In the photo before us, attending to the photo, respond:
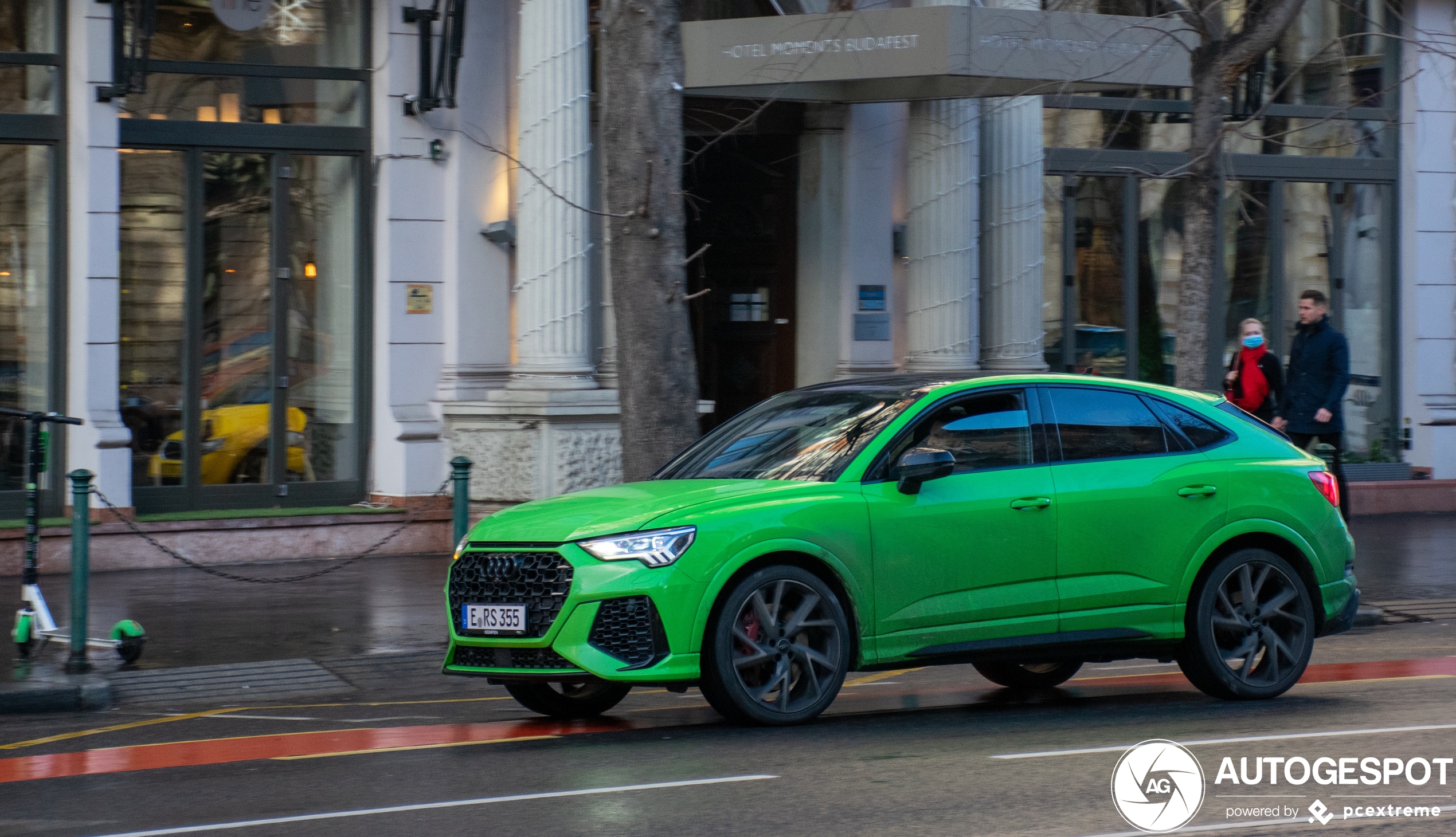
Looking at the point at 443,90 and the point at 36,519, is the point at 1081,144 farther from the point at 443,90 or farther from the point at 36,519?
the point at 36,519

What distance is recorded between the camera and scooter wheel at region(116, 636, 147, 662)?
9898 mm

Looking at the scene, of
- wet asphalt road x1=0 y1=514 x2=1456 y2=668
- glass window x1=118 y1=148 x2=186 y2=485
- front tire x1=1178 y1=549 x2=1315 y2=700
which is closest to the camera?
front tire x1=1178 y1=549 x2=1315 y2=700

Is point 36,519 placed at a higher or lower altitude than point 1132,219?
lower

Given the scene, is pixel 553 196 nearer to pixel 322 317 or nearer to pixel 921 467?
pixel 322 317

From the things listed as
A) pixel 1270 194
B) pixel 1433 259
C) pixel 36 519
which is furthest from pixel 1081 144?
pixel 36 519

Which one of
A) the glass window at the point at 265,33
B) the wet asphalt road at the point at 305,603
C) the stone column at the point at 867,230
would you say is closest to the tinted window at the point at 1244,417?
the wet asphalt road at the point at 305,603

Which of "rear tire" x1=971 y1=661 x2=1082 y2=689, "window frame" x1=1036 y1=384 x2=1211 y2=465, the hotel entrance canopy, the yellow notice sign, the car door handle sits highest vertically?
the hotel entrance canopy

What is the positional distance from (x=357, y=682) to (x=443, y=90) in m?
7.65

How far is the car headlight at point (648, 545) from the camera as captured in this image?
23.8 ft

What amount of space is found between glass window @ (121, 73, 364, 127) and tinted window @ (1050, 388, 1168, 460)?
386 inches

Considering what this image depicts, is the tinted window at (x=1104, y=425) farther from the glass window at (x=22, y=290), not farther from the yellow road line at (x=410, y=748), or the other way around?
the glass window at (x=22, y=290)

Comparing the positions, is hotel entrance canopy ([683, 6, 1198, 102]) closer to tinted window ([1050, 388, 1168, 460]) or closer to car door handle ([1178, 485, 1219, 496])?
tinted window ([1050, 388, 1168, 460])

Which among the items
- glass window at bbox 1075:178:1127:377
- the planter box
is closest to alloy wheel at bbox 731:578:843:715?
glass window at bbox 1075:178:1127:377

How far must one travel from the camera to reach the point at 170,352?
50.9 feet
